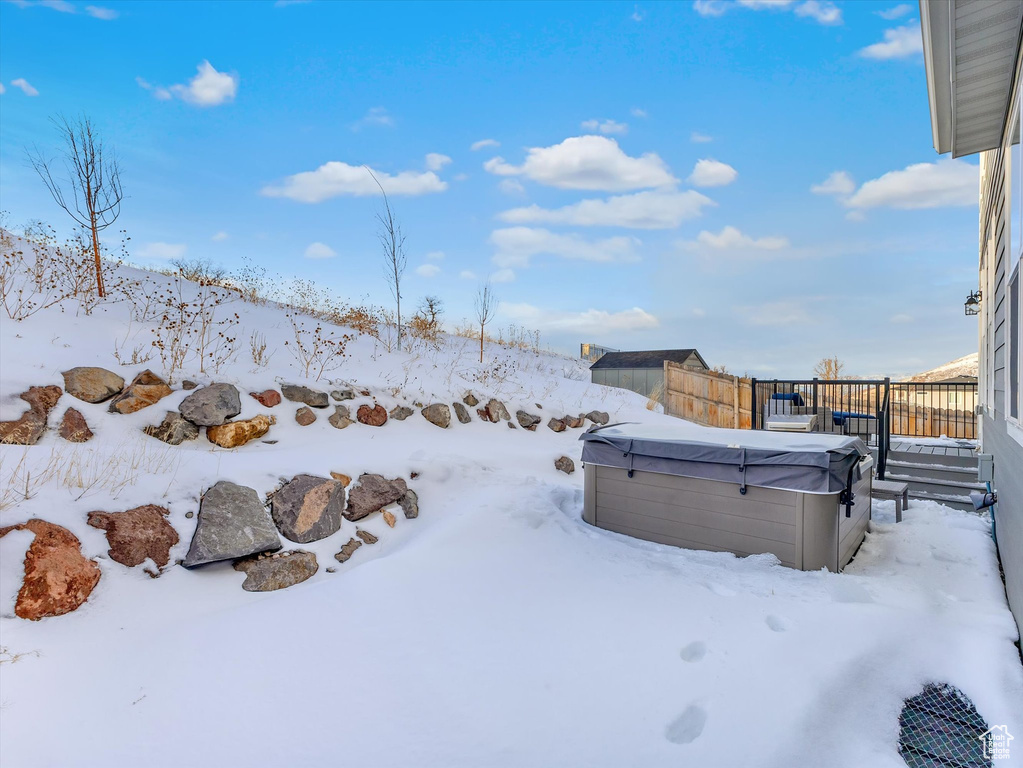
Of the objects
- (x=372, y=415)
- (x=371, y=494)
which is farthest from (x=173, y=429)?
(x=372, y=415)

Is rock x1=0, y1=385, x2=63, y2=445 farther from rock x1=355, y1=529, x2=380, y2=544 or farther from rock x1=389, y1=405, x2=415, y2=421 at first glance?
rock x1=389, y1=405, x2=415, y2=421

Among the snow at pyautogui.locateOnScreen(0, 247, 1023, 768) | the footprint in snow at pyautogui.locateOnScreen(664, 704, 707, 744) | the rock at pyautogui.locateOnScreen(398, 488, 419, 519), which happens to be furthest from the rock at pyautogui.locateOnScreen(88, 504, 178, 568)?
the footprint in snow at pyautogui.locateOnScreen(664, 704, 707, 744)

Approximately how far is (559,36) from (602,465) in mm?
6325

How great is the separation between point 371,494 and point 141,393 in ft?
7.40

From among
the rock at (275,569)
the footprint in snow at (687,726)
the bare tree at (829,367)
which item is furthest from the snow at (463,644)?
the bare tree at (829,367)

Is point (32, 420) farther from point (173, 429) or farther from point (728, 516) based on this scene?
point (728, 516)

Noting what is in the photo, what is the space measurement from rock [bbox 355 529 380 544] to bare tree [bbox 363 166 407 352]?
650 centimetres

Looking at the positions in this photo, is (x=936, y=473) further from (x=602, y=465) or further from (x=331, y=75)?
(x=331, y=75)

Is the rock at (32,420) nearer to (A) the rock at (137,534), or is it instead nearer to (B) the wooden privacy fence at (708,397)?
(A) the rock at (137,534)

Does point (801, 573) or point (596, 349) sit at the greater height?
point (596, 349)

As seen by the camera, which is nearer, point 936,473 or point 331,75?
point 936,473

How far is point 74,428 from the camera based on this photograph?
3641 millimetres

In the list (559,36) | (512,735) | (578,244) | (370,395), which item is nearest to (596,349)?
(578,244)

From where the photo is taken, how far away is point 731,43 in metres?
6.26
